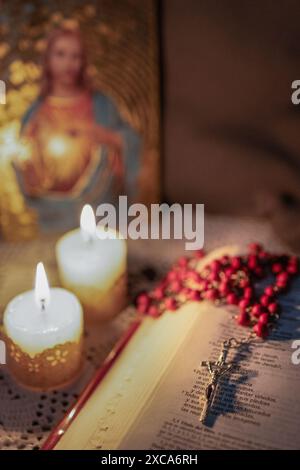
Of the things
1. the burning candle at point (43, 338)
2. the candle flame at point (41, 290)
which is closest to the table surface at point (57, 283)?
the burning candle at point (43, 338)

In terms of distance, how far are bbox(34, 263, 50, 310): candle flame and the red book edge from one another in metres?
0.12

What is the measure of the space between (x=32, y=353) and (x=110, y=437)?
165 mm

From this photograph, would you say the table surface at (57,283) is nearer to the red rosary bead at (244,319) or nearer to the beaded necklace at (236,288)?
the beaded necklace at (236,288)

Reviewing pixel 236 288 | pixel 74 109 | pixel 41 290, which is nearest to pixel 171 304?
pixel 236 288

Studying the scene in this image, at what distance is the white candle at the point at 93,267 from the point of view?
0.87 m

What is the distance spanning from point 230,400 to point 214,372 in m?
0.04

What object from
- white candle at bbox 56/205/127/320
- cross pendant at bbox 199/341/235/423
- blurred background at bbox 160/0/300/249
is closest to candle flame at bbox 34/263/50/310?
white candle at bbox 56/205/127/320

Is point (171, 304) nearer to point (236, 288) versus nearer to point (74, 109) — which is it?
point (236, 288)

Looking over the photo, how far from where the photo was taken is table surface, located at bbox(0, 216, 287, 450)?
72cm

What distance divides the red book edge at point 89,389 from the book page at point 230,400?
90 mm

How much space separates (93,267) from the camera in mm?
863

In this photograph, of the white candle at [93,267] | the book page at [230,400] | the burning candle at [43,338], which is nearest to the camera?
the book page at [230,400]

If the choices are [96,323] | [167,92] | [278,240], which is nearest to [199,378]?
[96,323]

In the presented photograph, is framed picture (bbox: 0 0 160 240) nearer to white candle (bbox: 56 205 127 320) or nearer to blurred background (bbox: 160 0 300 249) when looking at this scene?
blurred background (bbox: 160 0 300 249)
